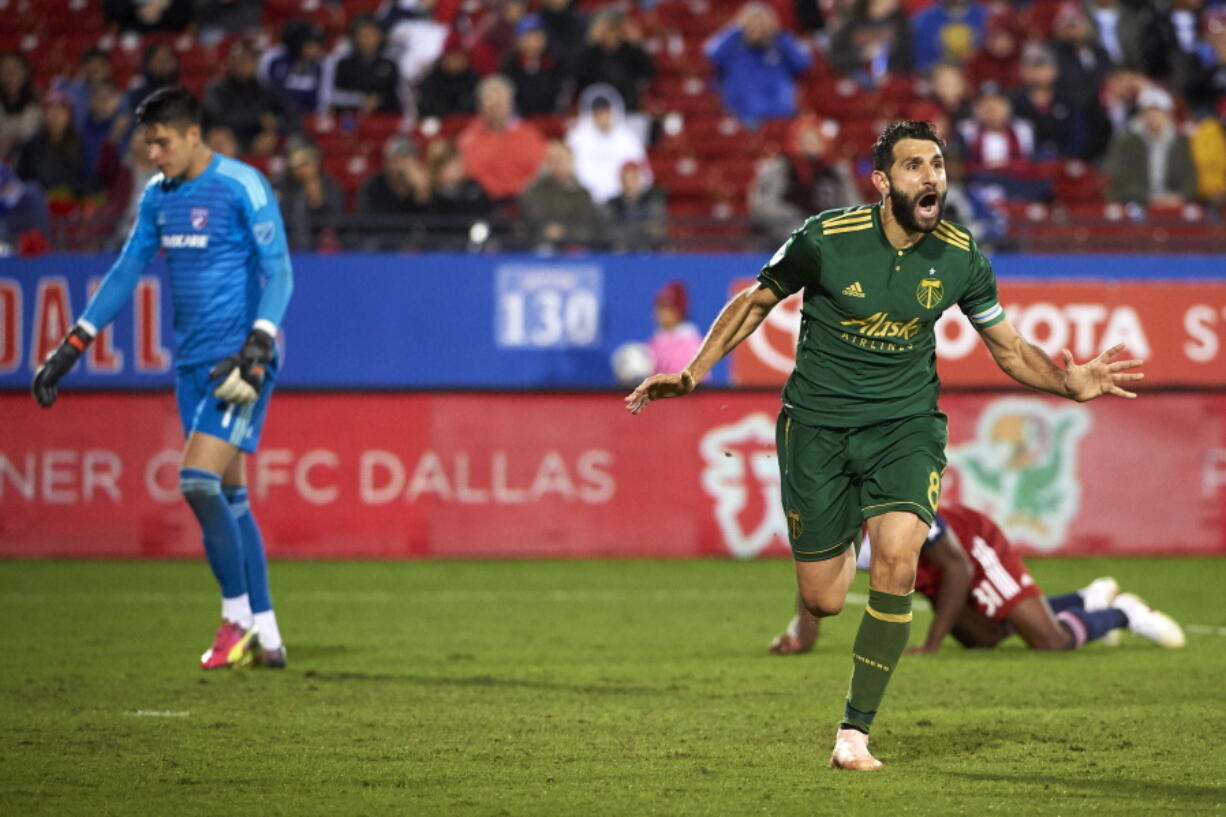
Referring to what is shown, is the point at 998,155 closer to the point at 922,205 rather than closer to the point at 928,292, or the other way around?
the point at 928,292

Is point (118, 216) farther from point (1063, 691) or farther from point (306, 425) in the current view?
point (1063, 691)

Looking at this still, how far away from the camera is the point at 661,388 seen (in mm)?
6336

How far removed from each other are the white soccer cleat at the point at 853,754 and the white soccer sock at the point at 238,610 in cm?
348

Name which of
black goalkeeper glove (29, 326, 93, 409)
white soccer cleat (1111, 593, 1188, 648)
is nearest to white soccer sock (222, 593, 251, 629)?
black goalkeeper glove (29, 326, 93, 409)

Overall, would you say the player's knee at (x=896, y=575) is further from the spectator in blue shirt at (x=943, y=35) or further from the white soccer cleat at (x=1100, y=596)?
the spectator in blue shirt at (x=943, y=35)

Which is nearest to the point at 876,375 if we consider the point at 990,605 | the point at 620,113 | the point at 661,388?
the point at 661,388

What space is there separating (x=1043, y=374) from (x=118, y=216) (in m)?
12.2

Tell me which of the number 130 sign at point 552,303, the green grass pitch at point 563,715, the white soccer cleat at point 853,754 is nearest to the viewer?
the green grass pitch at point 563,715

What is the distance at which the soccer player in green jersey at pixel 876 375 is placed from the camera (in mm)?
6129

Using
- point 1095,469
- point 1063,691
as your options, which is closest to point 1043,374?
point 1063,691

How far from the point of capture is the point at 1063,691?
8109mm

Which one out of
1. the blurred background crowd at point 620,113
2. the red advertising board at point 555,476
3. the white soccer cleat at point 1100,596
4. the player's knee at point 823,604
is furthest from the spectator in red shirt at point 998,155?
the player's knee at point 823,604

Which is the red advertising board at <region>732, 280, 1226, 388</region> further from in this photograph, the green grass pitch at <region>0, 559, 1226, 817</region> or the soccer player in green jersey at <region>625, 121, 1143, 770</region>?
the soccer player in green jersey at <region>625, 121, 1143, 770</region>

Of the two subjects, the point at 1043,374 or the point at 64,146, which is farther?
the point at 64,146
